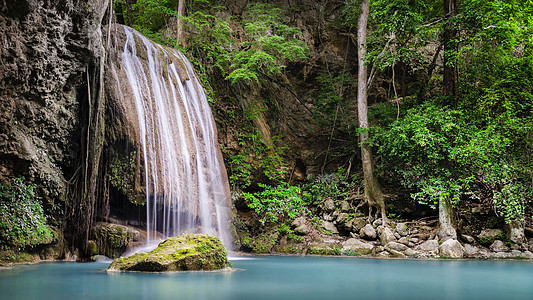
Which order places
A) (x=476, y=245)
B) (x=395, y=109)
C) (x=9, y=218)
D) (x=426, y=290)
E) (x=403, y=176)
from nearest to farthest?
(x=426, y=290) → (x=9, y=218) → (x=476, y=245) → (x=403, y=176) → (x=395, y=109)

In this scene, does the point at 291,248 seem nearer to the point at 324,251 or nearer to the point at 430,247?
the point at 324,251

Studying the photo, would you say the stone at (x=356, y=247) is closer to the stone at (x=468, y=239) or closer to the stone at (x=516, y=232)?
the stone at (x=468, y=239)

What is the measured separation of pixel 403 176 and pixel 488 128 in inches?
115

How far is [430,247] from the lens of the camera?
1082 centimetres

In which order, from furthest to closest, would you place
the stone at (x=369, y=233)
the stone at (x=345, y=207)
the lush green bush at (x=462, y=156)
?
the stone at (x=345, y=207)
the stone at (x=369, y=233)
the lush green bush at (x=462, y=156)

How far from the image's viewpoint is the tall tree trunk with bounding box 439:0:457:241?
11.1 m

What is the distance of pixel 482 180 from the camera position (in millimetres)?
11516

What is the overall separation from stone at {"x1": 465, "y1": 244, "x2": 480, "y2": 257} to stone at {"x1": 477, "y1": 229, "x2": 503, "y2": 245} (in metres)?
0.41

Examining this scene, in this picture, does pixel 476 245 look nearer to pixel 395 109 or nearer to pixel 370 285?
Answer: pixel 395 109

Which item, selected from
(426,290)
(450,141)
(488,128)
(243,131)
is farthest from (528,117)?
(243,131)

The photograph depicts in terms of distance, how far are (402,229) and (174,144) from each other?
7.64 meters

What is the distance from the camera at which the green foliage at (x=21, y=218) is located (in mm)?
7152

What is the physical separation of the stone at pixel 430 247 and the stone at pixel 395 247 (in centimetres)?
42

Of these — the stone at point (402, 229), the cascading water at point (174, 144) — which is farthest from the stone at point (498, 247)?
the cascading water at point (174, 144)
